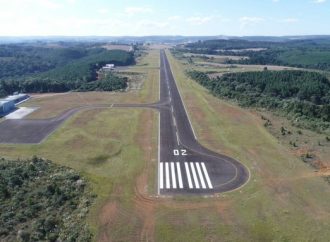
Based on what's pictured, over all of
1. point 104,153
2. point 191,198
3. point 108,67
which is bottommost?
point 108,67

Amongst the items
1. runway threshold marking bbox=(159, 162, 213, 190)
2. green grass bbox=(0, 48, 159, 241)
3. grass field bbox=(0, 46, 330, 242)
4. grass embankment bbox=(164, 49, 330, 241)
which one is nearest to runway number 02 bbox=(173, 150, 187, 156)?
grass field bbox=(0, 46, 330, 242)

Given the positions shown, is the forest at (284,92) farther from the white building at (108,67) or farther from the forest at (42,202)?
the white building at (108,67)

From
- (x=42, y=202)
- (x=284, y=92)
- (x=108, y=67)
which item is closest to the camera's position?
(x=42, y=202)

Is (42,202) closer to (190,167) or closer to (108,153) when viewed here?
(108,153)

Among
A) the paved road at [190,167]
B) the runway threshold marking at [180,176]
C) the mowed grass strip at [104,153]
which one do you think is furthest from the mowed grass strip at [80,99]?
the runway threshold marking at [180,176]

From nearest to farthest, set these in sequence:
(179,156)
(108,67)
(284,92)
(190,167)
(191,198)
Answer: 1. (191,198)
2. (190,167)
3. (179,156)
4. (284,92)
5. (108,67)

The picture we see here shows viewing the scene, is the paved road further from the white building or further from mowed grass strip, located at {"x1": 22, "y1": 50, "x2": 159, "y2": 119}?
the white building

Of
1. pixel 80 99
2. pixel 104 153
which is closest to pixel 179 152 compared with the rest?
pixel 104 153
